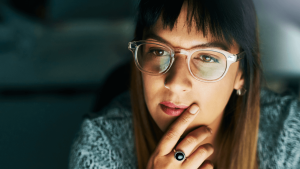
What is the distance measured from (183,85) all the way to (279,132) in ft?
1.98

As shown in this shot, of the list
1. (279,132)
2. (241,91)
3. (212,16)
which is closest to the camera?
(212,16)

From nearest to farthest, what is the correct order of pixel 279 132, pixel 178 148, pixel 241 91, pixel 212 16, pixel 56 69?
pixel 212 16
pixel 178 148
pixel 241 91
pixel 279 132
pixel 56 69

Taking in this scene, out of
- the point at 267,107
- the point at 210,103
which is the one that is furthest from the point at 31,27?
the point at 267,107

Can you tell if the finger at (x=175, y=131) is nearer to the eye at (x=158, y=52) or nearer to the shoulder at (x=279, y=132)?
the eye at (x=158, y=52)

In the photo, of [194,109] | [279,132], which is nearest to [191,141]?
[194,109]

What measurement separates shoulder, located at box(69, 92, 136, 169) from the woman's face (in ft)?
0.77

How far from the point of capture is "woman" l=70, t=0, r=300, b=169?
68 centimetres

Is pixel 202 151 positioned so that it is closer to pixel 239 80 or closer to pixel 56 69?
pixel 239 80

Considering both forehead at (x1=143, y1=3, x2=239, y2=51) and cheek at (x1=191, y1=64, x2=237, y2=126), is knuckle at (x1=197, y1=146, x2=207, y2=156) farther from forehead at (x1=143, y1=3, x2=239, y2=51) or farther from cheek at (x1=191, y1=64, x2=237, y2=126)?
forehead at (x1=143, y1=3, x2=239, y2=51)

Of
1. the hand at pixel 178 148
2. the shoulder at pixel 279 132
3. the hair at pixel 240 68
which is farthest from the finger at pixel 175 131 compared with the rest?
the shoulder at pixel 279 132

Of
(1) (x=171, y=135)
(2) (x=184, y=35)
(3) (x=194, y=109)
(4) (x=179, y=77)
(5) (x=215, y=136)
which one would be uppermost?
(2) (x=184, y=35)

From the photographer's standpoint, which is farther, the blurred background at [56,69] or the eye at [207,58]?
the blurred background at [56,69]

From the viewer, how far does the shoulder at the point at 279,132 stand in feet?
3.09

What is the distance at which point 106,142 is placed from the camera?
89 centimetres
